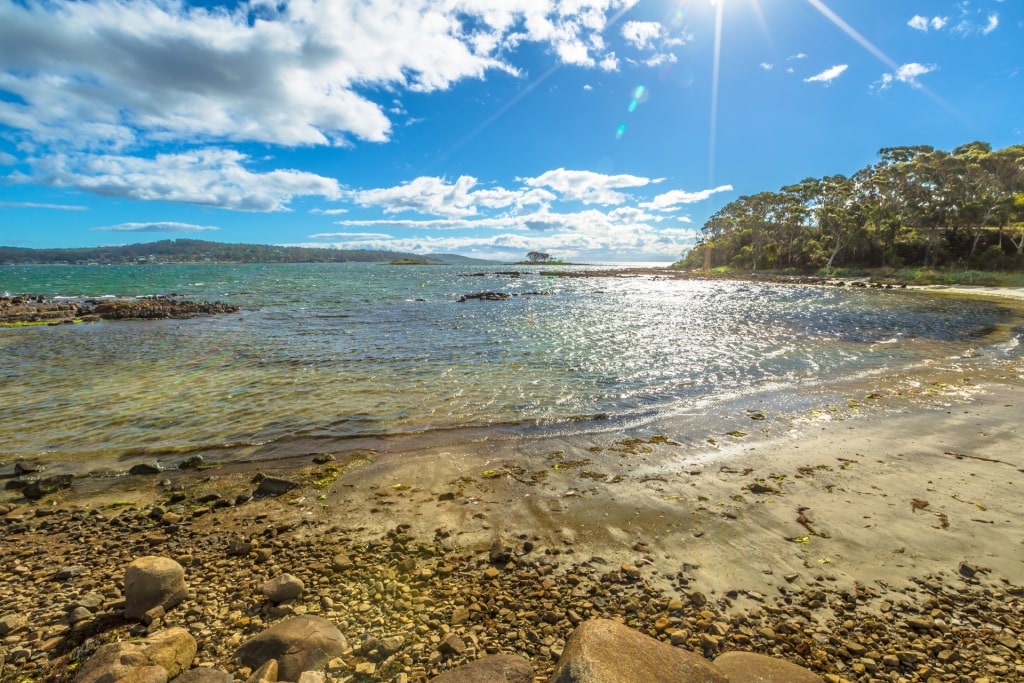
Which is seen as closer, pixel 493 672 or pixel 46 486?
pixel 493 672

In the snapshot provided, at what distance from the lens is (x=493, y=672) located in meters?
3.92

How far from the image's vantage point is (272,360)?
19.5 metres

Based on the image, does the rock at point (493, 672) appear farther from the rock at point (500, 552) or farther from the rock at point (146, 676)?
the rock at point (146, 676)

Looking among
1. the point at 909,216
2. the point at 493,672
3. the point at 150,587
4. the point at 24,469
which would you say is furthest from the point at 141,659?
the point at 909,216

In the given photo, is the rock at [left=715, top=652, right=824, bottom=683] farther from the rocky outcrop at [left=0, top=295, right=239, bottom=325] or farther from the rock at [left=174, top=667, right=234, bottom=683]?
the rocky outcrop at [left=0, top=295, right=239, bottom=325]

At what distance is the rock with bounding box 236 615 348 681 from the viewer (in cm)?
406

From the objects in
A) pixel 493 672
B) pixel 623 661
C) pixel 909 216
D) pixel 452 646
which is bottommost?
pixel 452 646

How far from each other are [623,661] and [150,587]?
215 inches

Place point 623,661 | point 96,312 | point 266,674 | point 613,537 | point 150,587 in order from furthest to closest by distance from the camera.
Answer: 1. point 96,312
2. point 613,537
3. point 150,587
4. point 266,674
5. point 623,661

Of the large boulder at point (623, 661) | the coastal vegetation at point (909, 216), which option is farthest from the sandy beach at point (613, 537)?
the coastal vegetation at point (909, 216)

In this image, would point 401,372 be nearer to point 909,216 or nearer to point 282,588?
point 282,588

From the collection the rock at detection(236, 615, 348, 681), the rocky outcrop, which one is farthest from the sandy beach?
the rocky outcrop

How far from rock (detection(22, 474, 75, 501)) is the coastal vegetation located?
298ft

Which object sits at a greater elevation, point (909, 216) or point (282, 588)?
point (909, 216)
